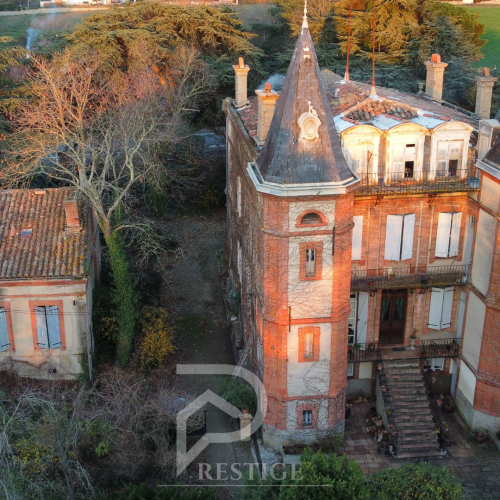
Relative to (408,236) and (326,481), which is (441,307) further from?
(326,481)

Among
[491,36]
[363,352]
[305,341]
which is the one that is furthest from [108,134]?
[491,36]

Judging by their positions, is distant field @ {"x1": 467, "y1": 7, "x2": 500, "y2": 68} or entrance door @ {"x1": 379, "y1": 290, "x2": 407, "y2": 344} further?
distant field @ {"x1": 467, "y1": 7, "x2": 500, "y2": 68}

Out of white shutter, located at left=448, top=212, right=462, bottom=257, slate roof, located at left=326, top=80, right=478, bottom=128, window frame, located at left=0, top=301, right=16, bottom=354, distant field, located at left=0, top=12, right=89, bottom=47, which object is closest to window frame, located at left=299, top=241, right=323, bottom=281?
slate roof, located at left=326, top=80, right=478, bottom=128

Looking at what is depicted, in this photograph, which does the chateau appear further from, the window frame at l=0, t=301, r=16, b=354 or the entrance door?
the window frame at l=0, t=301, r=16, b=354

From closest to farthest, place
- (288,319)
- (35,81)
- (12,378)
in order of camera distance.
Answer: (288,319) < (12,378) < (35,81)

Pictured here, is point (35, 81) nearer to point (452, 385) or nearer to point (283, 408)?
point (283, 408)

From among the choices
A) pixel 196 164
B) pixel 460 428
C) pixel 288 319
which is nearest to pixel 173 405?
pixel 288 319

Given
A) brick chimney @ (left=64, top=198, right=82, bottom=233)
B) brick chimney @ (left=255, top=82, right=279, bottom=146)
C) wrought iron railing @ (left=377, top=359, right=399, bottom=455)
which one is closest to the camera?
wrought iron railing @ (left=377, top=359, right=399, bottom=455)
